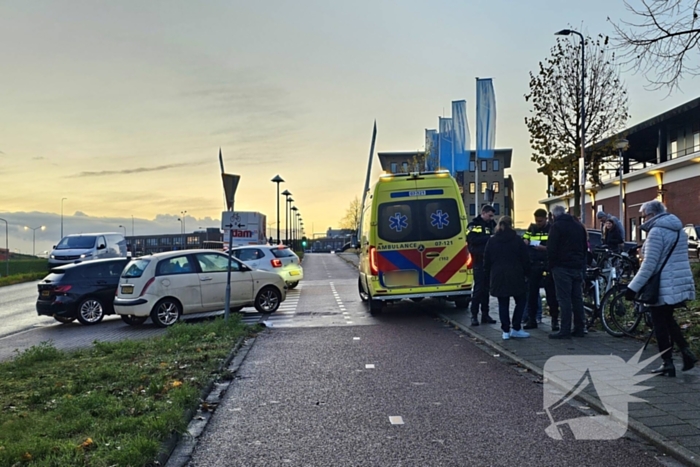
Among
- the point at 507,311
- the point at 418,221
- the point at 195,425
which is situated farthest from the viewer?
the point at 418,221

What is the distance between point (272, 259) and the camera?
24.4 metres

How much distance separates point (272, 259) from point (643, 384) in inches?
719

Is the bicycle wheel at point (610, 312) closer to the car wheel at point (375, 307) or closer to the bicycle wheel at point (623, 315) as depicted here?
the bicycle wheel at point (623, 315)

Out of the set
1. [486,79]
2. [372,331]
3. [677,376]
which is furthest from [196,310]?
[486,79]

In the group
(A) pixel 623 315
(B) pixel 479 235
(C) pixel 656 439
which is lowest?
(C) pixel 656 439

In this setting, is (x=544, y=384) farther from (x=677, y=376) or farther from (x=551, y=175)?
(x=551, y=175)

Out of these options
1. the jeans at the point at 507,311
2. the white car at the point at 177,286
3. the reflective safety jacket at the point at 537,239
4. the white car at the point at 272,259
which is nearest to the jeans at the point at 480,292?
the reflective safety jacket at the point at 537,239

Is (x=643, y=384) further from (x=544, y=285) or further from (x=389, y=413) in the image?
(x=544, y=285)

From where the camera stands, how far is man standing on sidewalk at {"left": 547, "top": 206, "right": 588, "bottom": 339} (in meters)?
10.1

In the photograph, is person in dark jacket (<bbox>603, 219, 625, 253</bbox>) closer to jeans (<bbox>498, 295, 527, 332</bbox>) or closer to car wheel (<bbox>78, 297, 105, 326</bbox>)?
jeans (<bbox>498, 295, 527, 332</bbox>)

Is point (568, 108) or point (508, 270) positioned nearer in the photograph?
point (508, 270)

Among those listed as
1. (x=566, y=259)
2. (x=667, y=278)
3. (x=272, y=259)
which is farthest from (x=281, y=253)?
(x=667, y=278)

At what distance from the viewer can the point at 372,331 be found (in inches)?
485

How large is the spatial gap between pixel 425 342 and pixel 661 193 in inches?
1609
